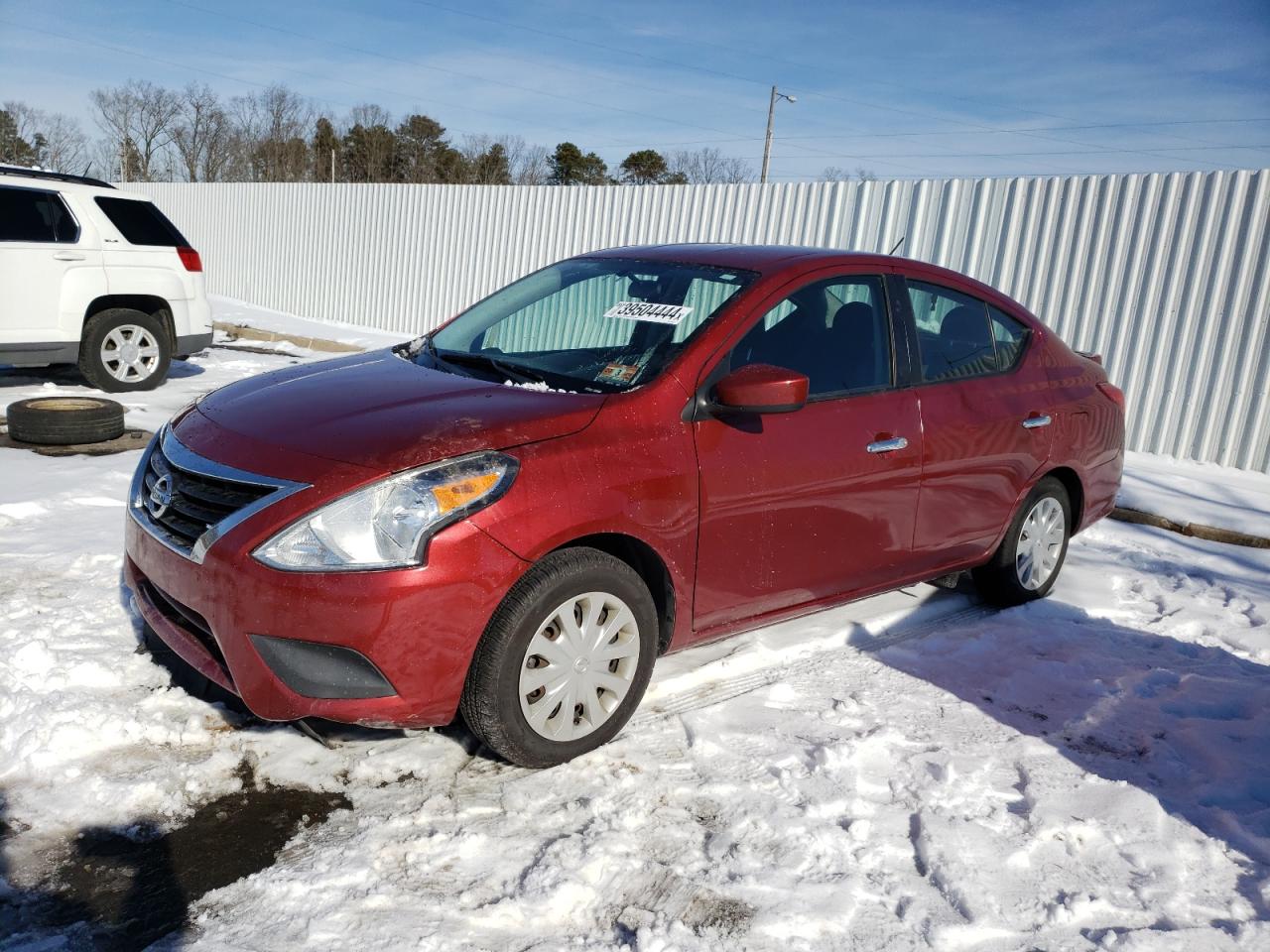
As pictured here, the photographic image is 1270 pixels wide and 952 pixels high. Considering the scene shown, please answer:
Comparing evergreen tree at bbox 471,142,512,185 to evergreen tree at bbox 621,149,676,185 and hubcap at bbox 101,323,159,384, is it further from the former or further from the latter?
hubcap at bbox 101,323,159,384

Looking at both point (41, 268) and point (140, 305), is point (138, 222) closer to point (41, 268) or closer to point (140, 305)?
point (140, 305)

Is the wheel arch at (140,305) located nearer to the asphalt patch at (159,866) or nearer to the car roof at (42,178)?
the car roof at (42,178)

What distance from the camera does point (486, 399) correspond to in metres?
3.46

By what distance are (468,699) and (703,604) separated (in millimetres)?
950

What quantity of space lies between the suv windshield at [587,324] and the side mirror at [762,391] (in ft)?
0.83

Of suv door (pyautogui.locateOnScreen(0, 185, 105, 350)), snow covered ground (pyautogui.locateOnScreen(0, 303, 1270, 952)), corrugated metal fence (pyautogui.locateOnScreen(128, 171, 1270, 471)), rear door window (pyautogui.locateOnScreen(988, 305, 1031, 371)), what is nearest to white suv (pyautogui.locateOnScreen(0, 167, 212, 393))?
suv door (pyautogui.locateOnScreen(0, 185, 105, 350))

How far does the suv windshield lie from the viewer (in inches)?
148

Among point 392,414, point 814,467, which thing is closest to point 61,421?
point 392,414

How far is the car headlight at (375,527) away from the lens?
2926 millimetres

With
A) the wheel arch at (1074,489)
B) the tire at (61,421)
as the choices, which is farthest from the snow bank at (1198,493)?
the tire at (61,421)

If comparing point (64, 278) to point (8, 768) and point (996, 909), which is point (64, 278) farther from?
point (996, 909)

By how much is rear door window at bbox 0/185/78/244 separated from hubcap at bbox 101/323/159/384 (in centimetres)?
87

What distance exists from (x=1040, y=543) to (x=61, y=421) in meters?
6.16

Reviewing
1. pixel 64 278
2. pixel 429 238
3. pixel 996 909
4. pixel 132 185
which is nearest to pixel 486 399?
pixel 996 909
